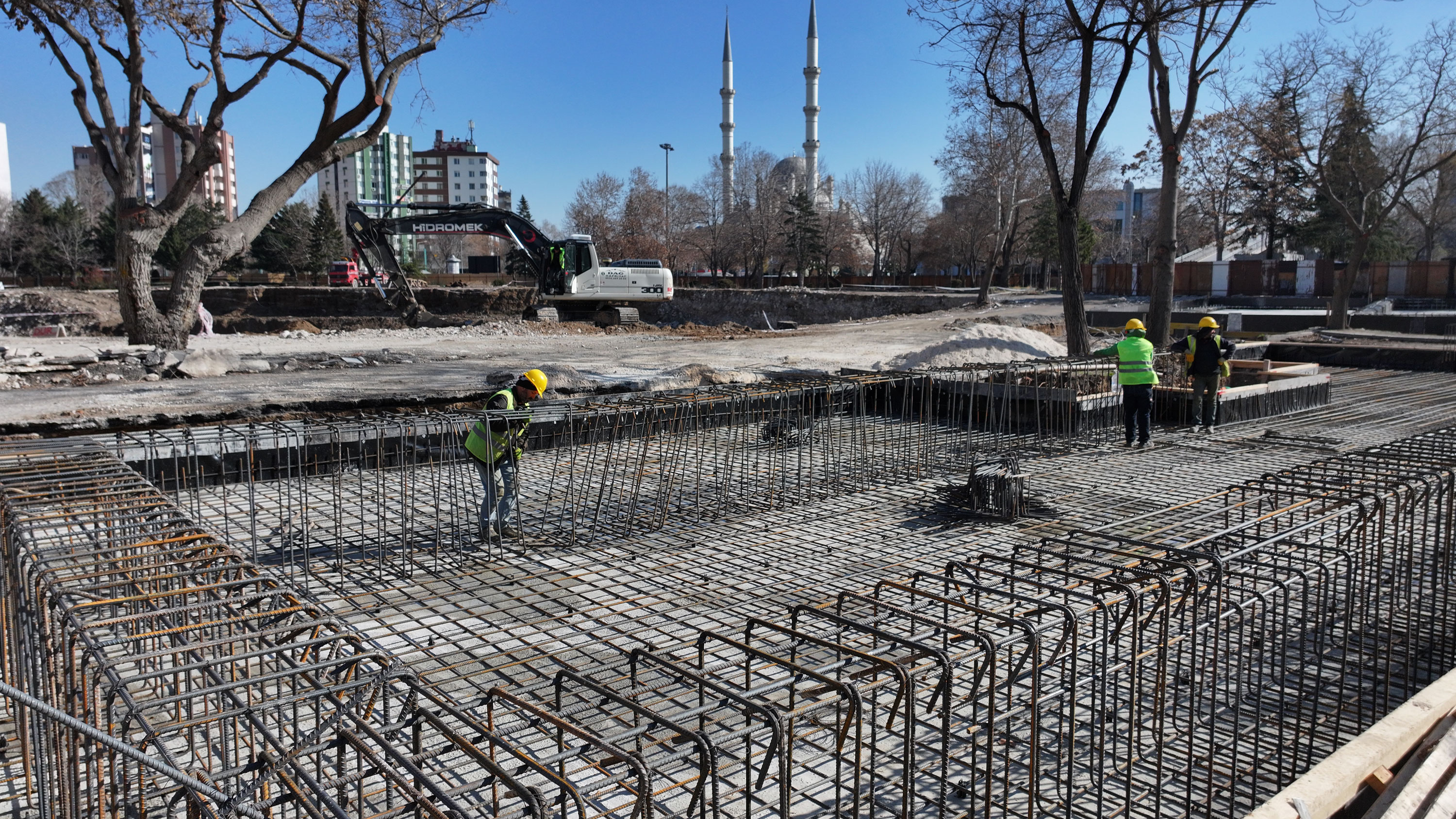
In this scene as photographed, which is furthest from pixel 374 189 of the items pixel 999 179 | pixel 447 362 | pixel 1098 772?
pixel 1098 772

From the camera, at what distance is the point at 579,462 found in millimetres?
11281

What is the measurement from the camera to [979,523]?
28.0 ft

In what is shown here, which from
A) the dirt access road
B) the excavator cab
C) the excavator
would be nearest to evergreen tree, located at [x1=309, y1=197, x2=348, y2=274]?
the excavator

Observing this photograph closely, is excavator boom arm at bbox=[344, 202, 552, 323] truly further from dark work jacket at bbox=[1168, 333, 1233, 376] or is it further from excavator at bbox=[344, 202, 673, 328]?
dark work jacket at bbox=[1168, 333, 1233, 376]

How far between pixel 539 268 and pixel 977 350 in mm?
17486

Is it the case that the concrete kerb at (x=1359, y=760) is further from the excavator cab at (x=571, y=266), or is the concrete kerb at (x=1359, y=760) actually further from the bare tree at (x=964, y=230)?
the bare tree at (x=964, y=230)

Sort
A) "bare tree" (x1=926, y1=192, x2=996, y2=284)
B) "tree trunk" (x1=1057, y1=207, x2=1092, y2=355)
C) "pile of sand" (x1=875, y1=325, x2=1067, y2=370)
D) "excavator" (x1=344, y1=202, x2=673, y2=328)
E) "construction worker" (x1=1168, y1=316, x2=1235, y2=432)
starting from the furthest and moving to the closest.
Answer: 1. "bare tree" (x1=926, y1=192, x2=996, y2=284)
2. "excavator" (x1=344, y1=202, x2=673, y2=328)
3. "pile of sand" (x1=875, y1=325, x2=1067, y2=370)
4. "tree trunk" (x1=1057, y1=207, x2=1092, y2=355)
5. "construction worker" (x1=1168, y1=316, x2=1235, y2=432)

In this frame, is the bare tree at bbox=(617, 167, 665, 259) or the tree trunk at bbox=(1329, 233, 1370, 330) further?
the bare tree at bbox=(617, 167, 665, 259)

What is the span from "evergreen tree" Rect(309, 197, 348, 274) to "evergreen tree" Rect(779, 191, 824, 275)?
27.0 metres

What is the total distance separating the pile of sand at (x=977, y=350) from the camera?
51.8ft

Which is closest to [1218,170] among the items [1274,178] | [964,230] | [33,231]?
[1274,178]

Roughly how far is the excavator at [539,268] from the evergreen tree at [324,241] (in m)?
26.4

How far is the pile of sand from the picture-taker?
15.8 metres

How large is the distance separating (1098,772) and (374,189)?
127484 millimetres
